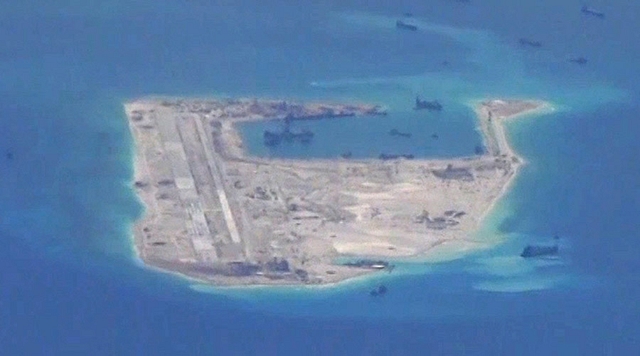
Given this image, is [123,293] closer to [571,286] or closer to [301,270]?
[301,270]

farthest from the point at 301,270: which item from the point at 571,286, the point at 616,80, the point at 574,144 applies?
the point at 616,80

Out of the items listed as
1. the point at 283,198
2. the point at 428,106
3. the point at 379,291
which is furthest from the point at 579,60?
the point at 379,291

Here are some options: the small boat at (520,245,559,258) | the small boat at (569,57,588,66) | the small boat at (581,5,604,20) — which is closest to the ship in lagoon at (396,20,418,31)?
the small boat at (569,57,588,66)

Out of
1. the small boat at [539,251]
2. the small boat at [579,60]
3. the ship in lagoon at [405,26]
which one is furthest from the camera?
the ship in lagoon at [405,26]

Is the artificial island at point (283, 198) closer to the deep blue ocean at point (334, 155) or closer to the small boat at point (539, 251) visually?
the deep blue ocean at point (334, 155)

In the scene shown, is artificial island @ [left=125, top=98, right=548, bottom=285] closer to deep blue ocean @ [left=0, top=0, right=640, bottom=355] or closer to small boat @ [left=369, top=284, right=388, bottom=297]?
deep blue ocean @ [left=0, top=0, right=640, bottom=355]

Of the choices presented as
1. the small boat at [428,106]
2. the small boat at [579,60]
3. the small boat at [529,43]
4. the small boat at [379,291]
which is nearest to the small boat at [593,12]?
the small boat at [529,43]
